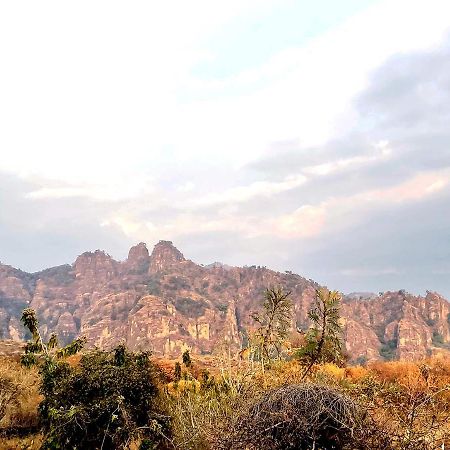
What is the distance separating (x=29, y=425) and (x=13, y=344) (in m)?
37.9

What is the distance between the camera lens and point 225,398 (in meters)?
19.2

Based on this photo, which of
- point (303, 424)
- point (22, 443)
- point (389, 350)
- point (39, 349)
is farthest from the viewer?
point (389, 350)

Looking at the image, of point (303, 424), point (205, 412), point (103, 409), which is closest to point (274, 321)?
point (205, 412)

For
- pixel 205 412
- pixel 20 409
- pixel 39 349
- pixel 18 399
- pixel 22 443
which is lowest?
pixel 22 443

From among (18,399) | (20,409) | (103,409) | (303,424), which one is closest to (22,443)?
(18,399)

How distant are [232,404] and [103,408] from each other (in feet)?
27.5

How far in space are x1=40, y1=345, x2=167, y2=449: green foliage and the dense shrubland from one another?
0.05 metres

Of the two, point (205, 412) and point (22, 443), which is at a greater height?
point (205, 412)

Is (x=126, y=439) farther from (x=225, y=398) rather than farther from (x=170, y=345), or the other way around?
(x=170, y=345)

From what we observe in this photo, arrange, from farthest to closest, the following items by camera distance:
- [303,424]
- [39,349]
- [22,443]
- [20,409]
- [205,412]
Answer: [39,349] < [20,409] < [22,443] < [205,412] < [303,424]

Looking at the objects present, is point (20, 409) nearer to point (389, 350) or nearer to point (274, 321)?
point (274, 321)

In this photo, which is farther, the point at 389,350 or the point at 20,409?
the point at 389,350

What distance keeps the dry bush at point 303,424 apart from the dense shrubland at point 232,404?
0.03 meters

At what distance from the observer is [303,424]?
36.3 ft
